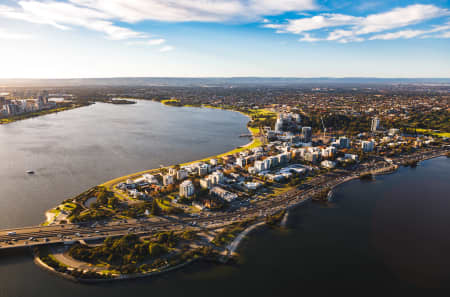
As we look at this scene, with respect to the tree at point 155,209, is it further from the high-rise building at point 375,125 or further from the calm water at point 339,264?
the high-rise building at point 375,125

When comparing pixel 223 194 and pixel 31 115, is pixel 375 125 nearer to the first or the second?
pixel 223 194

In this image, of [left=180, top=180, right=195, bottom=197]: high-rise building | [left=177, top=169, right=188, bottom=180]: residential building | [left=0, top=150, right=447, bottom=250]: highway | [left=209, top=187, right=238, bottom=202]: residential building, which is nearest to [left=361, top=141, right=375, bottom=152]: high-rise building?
[left=0, top=150, right=447, bottom=250]: highway

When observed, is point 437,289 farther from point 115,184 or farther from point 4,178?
point 4,178

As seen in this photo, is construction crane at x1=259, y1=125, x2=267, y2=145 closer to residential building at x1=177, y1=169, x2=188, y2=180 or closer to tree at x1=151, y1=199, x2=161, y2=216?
residential building at x1=177, y1=169, x2=188, y2=180

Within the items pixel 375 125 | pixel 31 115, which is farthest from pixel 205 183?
pixel 31 115

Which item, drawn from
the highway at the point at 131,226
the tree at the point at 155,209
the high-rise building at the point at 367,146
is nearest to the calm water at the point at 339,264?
the highway at the point at 131,226

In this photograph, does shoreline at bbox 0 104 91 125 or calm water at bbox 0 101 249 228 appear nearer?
calm water at bbox 0 101 249 228
